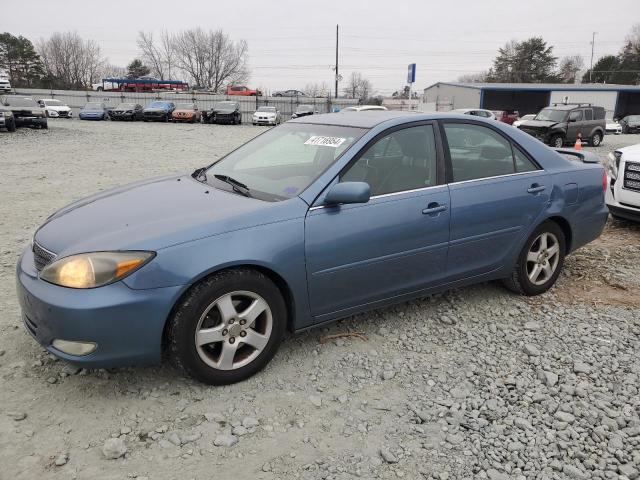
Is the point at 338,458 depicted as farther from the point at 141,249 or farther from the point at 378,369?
the point at 141,249

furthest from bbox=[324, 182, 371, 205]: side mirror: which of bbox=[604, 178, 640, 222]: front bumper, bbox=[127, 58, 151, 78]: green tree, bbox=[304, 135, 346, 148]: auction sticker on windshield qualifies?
bbox=[127, 58, 151, 78]: green tree

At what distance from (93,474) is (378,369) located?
5.54ft

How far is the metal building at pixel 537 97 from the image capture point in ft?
160

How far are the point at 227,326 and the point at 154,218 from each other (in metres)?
0.76

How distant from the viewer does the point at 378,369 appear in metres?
3.31

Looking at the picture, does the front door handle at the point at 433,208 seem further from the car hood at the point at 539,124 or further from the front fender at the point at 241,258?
the car hood at the point at 539,124

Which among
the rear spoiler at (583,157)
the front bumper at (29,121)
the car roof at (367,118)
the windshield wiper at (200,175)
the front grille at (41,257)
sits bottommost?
the front bumper at (29,121)

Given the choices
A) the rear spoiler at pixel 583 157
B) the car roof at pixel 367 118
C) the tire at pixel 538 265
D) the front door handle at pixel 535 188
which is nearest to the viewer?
the car roof at pixel 367 118

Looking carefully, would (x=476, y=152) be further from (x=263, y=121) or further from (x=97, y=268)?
(x=263, y=121)

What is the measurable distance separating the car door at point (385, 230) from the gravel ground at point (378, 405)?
1.48 ft

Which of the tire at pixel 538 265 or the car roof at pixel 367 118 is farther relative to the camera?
the tire at pixel 538 265

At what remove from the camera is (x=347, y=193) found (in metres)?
3.16

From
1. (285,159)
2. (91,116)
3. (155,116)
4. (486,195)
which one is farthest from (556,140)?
(91,116)

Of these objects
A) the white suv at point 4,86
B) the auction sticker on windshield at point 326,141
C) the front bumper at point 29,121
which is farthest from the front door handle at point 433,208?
the white suv at point 4,86
